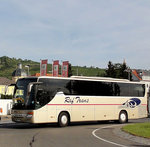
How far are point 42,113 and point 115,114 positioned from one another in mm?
7444

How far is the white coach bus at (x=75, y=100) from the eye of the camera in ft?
68.7

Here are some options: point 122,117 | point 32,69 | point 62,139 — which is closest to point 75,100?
point 122,117

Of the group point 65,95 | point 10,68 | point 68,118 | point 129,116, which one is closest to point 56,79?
point 65,95

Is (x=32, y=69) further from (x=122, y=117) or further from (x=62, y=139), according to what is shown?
(x=62, y=139)

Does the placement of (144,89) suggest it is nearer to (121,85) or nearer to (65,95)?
(121,85)

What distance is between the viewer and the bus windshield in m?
20.8

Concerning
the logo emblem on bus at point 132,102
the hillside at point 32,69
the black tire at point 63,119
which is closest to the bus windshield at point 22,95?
the black tire at point 63,119

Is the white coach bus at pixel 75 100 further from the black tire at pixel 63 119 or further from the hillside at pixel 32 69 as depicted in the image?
the hillside at pixel 32 69

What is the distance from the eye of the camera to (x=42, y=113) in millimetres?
21062

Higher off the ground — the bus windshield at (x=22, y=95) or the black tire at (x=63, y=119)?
the bus windshield at (x=22, y=95)

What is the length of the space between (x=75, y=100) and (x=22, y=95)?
3964 mm

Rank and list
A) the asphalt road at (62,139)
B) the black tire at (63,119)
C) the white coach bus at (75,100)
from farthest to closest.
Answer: the black tire at (63,119) → the white coach bus at (75,100) → the asphalt road at (62,139)

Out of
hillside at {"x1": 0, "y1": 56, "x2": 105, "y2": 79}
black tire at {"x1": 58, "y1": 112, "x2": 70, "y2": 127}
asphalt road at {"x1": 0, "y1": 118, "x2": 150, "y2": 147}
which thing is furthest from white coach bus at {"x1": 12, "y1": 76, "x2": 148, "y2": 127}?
hillside at {"x1": 0, "y1": 56, "x2": 105, "y2": 79}

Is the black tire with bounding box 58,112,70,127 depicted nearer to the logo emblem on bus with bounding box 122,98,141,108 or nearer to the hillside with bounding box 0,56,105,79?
the logo emblem on bus with bounding box 122,98,141,108
